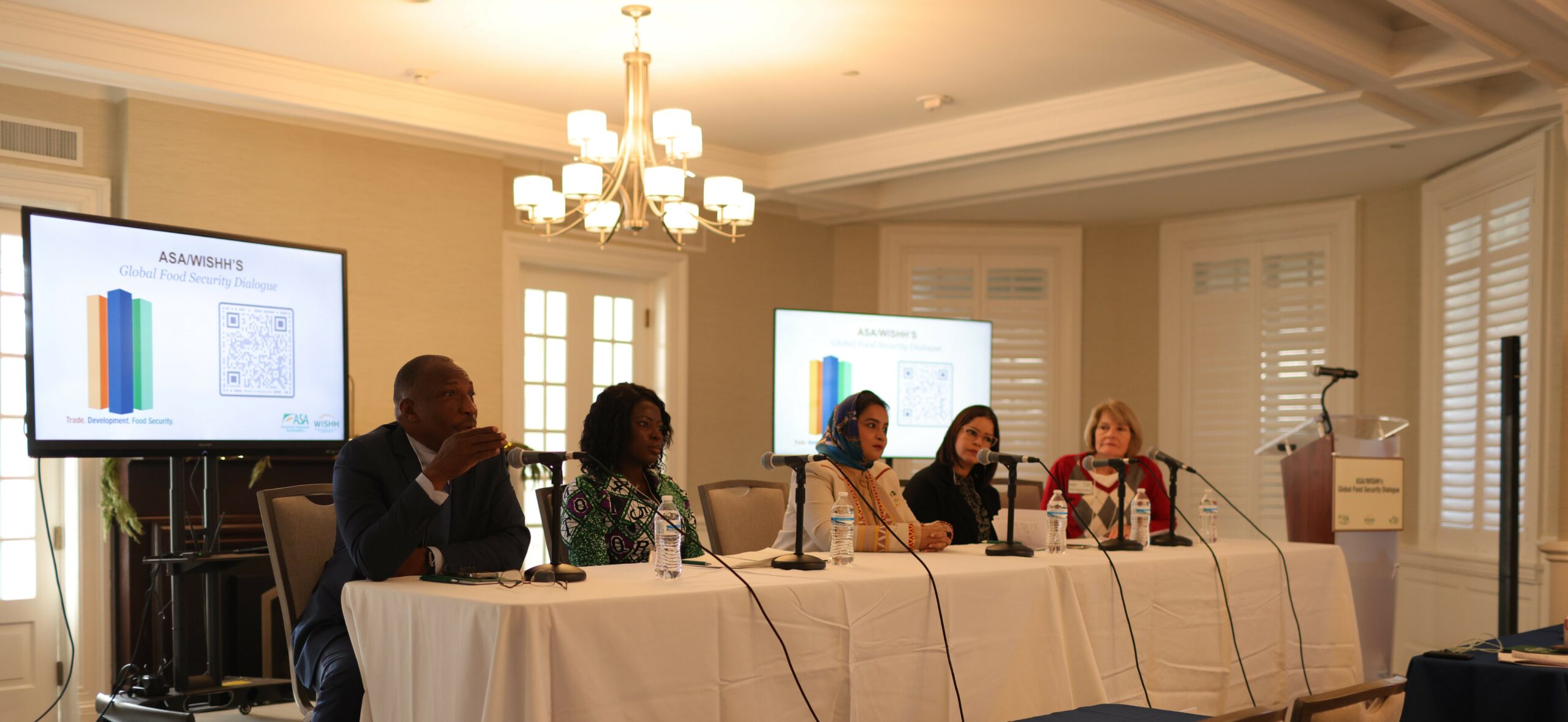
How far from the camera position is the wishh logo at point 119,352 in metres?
3.94

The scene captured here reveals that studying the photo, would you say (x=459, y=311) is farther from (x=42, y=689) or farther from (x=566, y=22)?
(x=42, y=689)

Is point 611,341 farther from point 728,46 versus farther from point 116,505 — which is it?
point 116,505

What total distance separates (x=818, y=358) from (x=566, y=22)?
265 centimetres

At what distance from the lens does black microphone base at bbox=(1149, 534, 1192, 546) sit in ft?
13.0

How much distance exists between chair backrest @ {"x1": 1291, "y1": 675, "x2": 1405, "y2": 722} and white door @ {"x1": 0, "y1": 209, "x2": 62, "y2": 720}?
15.1 ft

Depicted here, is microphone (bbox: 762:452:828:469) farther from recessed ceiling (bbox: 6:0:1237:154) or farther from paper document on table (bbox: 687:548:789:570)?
recessed ceiling (bbox: 6:0:1237:154)

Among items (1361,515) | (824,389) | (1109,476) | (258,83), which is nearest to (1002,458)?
(1109,476)

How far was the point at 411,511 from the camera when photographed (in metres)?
2.59

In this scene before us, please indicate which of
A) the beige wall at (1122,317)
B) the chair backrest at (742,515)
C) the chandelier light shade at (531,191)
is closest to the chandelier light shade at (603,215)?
the chandelier light shade at (531,191)

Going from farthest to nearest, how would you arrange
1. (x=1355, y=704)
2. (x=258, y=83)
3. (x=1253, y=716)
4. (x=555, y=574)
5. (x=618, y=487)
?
(x=258, y=83) < (x=618, y=487) < (x=1355, y=704) < (x=555, y=574) < (x=1253, y=716)

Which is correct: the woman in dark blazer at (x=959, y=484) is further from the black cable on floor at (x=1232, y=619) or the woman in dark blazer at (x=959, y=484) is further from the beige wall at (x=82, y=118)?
the beige wall at (x=82, y=118)

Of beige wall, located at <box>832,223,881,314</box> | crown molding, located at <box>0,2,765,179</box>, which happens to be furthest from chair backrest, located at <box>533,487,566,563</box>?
beige wall, located at <box>832,223,881,314</box>

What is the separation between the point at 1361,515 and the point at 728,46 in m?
3.07

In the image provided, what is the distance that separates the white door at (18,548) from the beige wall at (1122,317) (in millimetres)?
5453
